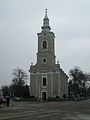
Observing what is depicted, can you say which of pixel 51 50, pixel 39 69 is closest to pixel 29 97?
pixel 39 69

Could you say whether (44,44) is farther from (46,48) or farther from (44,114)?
(44,114)

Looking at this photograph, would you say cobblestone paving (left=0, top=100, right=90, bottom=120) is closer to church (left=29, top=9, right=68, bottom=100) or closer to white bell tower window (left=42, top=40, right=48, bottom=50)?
church (left=29, top=9, right=68, bottom=100)

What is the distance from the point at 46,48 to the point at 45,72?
782 centimetres

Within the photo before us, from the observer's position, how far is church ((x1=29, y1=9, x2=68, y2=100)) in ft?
292

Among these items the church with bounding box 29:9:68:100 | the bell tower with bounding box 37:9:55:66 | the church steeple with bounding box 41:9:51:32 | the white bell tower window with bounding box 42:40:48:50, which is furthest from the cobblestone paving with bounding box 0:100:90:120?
the church steeple with bounding box 41:9:51:32

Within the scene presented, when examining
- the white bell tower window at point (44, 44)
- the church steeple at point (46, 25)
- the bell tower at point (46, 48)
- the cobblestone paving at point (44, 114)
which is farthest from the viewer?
the church steeple at point (46, 25)

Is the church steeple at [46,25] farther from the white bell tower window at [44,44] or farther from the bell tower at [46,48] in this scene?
the white bell tower window at [44,44]

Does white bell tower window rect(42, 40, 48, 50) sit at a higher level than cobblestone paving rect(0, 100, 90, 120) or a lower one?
higher

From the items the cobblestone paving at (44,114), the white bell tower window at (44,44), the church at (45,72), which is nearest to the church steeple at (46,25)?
the church at (45,72)

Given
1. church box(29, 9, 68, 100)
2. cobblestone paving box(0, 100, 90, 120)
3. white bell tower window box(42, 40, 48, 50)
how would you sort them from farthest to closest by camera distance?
white bell tower window box(42, 40, 48, 50) → church box(29, 9, 68, 100) → cobblestone paving box(0, 100, 90, 120)

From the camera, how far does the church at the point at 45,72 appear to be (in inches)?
3501

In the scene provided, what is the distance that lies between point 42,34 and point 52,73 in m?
13.2

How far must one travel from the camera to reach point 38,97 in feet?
288

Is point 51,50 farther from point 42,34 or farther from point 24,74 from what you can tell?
point 24,74
